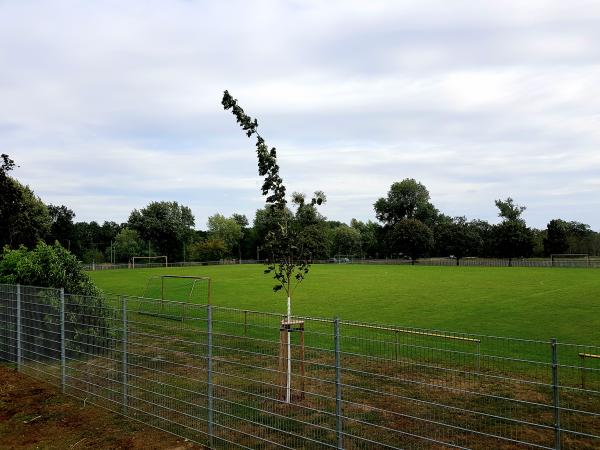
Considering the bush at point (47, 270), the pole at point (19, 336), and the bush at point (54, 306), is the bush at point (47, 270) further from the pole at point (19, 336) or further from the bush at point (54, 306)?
the pole at point (19, 336)

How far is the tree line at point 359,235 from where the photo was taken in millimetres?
86062

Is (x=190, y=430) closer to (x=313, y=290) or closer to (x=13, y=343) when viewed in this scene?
(x=13, y=343)

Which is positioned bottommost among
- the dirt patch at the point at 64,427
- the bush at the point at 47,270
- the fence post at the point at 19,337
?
the dirt patch at the point at 64,427

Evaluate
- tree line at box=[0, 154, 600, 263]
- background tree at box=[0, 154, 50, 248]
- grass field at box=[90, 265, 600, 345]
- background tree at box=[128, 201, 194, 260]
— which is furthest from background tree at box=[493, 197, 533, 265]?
background tree at box=[0, 154, 50, 248]

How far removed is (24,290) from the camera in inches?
428

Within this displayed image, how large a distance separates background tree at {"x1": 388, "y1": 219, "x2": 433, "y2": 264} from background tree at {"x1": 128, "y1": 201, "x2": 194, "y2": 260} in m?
42.4

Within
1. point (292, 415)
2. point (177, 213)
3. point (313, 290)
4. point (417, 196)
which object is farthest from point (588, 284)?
point (177, 213)

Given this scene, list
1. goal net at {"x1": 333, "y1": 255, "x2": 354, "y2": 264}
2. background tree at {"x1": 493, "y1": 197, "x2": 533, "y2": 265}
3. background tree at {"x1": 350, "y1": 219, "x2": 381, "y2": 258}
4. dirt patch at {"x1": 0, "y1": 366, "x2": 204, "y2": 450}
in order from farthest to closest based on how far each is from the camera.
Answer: background tree at {"x1": 350, "y1": 219, "x2": 381, "y2": 258}
goal net at {"x1": 333, "y1": 255, "x2": 354, "y2": 264}
background tree at {"x1": 493, "y1": 197, "x2": 533, "y2": 265}
dirt patch at {"x1": 0, "y1": 366, "x2": 204, "y2": 450}

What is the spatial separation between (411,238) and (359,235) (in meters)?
25.2

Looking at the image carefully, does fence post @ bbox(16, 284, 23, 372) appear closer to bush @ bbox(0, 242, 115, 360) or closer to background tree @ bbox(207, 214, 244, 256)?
bush @ bbox(0, 242, 115, 360)

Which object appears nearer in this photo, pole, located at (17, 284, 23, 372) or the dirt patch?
the dirt patch

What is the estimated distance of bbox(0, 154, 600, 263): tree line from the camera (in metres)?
86.1

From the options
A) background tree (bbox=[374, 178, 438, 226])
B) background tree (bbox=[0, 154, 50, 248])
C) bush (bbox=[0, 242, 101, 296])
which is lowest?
bush (bbox=[0, 242, 101, 296])

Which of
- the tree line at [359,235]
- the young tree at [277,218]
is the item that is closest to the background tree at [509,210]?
the tree line at [359,235]
